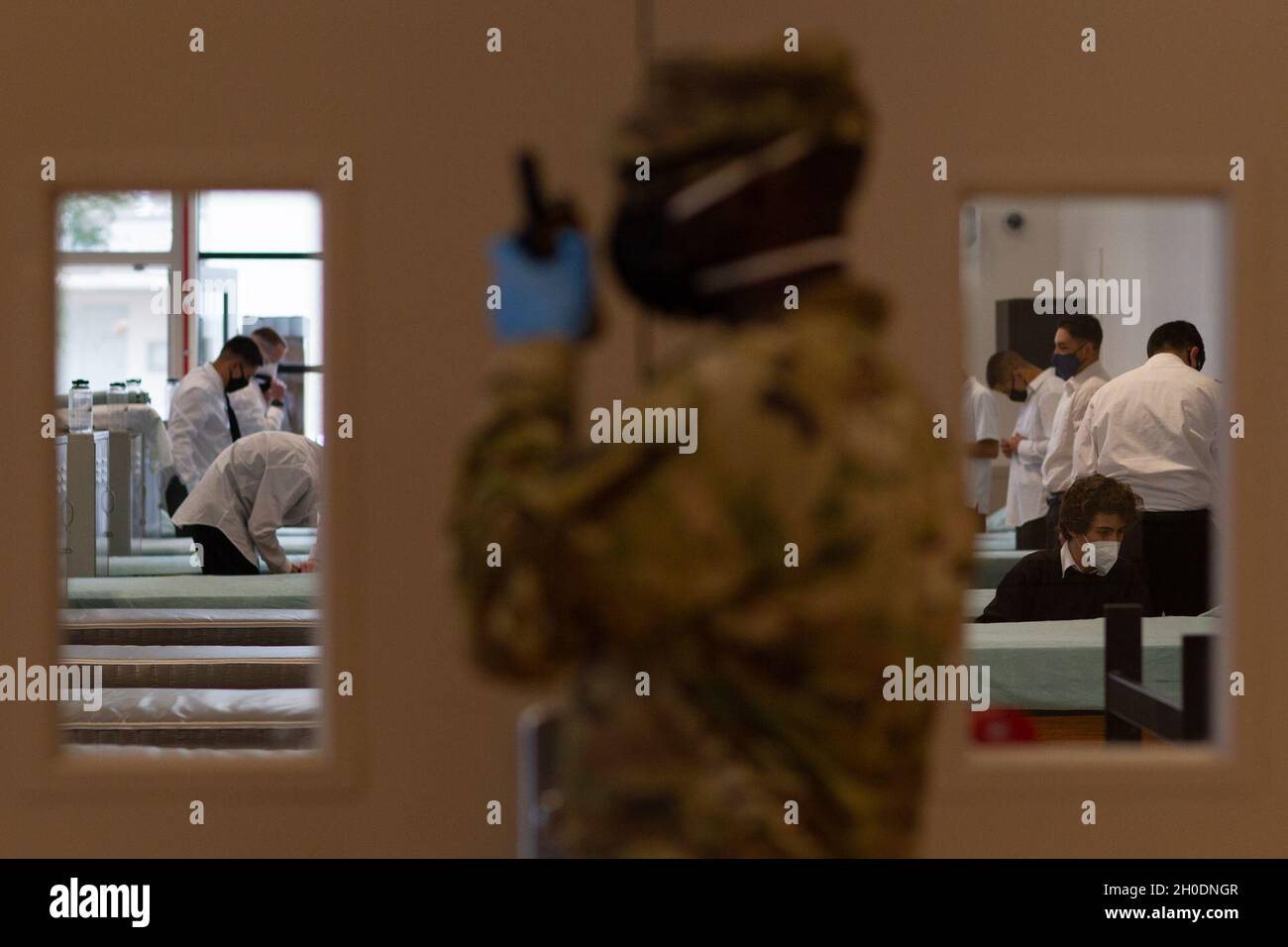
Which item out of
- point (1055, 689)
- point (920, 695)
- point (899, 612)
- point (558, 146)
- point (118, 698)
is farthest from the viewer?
point (1055, 689)

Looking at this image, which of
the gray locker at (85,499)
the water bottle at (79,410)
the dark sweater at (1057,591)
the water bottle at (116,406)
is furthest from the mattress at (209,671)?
the water bottle at (116,406)

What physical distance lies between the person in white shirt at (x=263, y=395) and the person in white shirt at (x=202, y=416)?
0.54 feet

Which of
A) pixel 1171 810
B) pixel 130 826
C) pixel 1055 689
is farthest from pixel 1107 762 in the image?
pixel 1055 689

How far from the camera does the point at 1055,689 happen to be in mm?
3473

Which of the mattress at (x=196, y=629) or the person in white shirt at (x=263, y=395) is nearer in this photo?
the mattress at (x=196, y=629)

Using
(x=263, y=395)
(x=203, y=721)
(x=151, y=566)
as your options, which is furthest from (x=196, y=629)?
(x=263, y=395)

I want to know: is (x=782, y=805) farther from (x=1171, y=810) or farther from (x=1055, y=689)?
(x=1055, y=689)

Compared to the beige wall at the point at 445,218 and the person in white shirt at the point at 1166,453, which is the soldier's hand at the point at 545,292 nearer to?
the beige wall at the point at 445,218

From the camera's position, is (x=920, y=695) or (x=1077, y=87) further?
(x=1077, y=87)

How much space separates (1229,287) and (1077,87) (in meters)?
0.36

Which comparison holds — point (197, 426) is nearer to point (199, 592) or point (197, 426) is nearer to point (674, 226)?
point (199, 592)

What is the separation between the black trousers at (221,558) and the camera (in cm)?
469

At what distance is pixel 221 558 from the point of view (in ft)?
15.6
